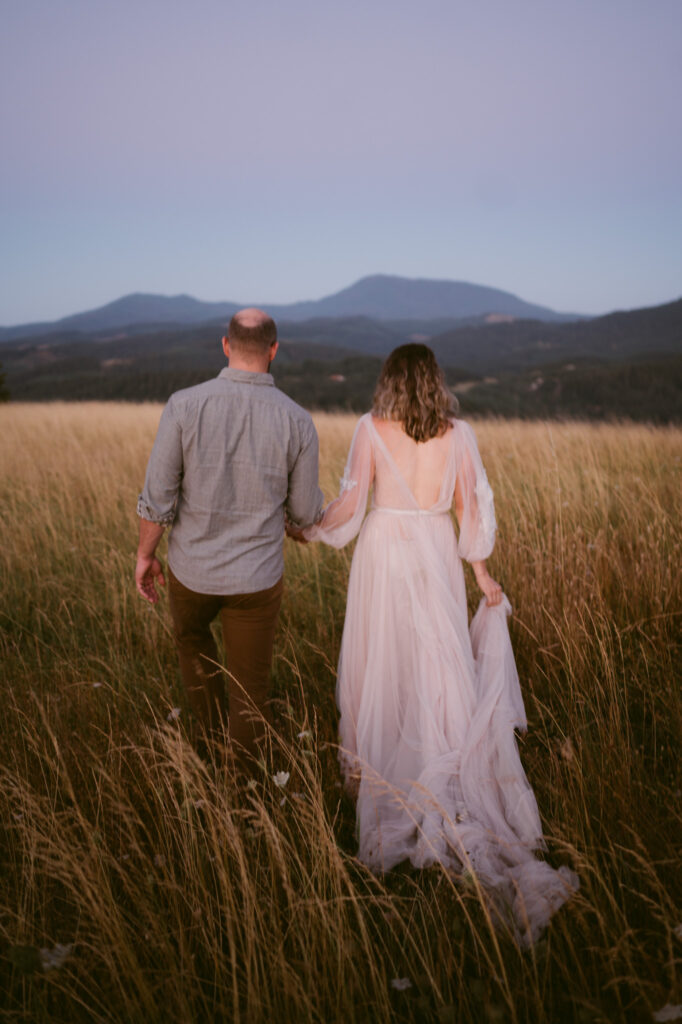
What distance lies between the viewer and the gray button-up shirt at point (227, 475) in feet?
7.89

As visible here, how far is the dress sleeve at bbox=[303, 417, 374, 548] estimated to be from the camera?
286 cm

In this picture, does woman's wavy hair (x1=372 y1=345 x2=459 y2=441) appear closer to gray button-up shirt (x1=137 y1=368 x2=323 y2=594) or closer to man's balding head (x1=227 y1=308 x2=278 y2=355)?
gray button-up shirt (x1=137 y1=368 x2=323 y2=594)

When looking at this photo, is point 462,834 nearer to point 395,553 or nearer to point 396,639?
point 396,639

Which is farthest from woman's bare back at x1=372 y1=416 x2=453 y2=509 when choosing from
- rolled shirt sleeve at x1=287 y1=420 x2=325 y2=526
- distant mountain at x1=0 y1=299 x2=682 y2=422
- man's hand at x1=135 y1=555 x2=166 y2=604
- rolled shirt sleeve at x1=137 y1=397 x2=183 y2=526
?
distant mountain at x1=0 y1=299 x2=682 y2=422

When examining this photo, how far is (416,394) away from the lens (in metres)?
2.71

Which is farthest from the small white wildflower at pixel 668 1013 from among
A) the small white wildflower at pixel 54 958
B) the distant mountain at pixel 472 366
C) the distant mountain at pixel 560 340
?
the distant mountain at pixel 560 340

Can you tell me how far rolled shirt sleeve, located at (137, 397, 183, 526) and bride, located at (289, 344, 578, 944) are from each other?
65 centimetres

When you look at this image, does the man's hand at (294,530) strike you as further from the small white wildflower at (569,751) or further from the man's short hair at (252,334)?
the small white wildflower at (569,751)

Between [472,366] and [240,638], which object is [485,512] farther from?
[472,366]

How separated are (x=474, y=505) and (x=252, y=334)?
51.3 inches

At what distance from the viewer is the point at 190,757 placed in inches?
89.5

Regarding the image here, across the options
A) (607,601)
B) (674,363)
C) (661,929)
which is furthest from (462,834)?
(674,363)

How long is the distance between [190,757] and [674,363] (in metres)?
54.7

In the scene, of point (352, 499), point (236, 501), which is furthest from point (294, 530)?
point (236, 501)
